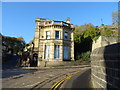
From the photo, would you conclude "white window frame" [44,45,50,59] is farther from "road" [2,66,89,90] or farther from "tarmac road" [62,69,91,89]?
"tarmac road" [62,69,91,89]

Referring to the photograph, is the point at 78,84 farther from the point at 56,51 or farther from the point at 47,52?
the point at 47,52

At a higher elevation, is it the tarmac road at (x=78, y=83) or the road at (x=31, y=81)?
the tarmac road at (x=78, y=83)

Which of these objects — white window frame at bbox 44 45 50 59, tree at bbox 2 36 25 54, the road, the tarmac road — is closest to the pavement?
the tarmac road

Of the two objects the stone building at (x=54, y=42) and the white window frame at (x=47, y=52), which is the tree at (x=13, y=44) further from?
the white window frame at (x=47, y=52)

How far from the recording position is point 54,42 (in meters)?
24.8

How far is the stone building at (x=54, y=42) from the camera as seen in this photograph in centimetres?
2459

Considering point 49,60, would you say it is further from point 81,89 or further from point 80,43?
point 81,89

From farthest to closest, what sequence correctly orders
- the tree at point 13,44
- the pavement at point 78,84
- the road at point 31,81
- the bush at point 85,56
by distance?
1. the tree at point 13,44
2. the bush at point 85,56
3. the road at point 31,81
4. the pavement at point 78,84

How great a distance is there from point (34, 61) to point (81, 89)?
23053 mm

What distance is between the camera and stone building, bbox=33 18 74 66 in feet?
80.7

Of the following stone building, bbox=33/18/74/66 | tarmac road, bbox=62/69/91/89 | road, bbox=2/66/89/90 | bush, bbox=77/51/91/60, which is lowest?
road, bbox=2/66/89/90

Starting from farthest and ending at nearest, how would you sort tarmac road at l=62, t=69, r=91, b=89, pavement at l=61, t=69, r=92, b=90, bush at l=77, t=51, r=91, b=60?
bush at l=77, t=51, r=91, b=60 → tarmac road at l=62, t=69, r=91, b=89 → pavement at l=61, t=69, r=92, b=90

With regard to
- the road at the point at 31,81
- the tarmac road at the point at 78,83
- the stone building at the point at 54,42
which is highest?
the stone building at the point at 54,42

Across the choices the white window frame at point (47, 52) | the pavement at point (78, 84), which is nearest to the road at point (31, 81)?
the pavement at point (78, 84)
